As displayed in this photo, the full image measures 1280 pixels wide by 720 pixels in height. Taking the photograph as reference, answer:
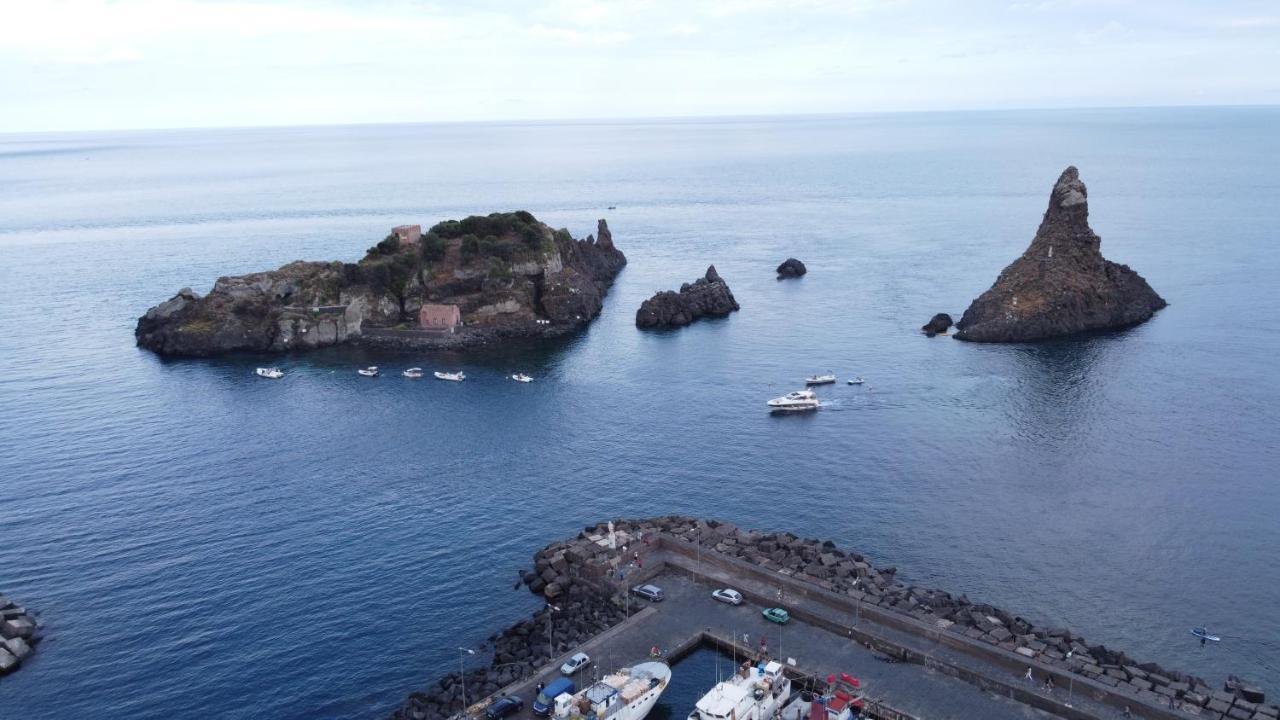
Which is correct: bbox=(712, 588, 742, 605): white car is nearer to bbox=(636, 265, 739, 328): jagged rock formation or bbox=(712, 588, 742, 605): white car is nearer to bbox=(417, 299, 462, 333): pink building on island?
bbox=(417, 299, 462, 333): pink building on island

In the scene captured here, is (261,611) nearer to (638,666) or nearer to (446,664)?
(446,664)

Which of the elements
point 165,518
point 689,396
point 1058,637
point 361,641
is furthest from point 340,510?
point 1058,637

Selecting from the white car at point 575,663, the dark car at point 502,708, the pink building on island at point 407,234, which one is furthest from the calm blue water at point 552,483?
the pink building on island at point 407,234

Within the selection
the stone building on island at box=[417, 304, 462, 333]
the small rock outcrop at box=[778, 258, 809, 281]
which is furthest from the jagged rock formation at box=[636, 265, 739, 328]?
the stone building on island at box=[417, 304, 462, 333]

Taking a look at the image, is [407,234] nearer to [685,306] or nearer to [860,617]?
[685,306]

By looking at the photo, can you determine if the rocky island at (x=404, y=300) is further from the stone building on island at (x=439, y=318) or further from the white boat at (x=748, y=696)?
the white boat at (x=748, y=696)

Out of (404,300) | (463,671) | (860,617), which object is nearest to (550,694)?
(463,671)
